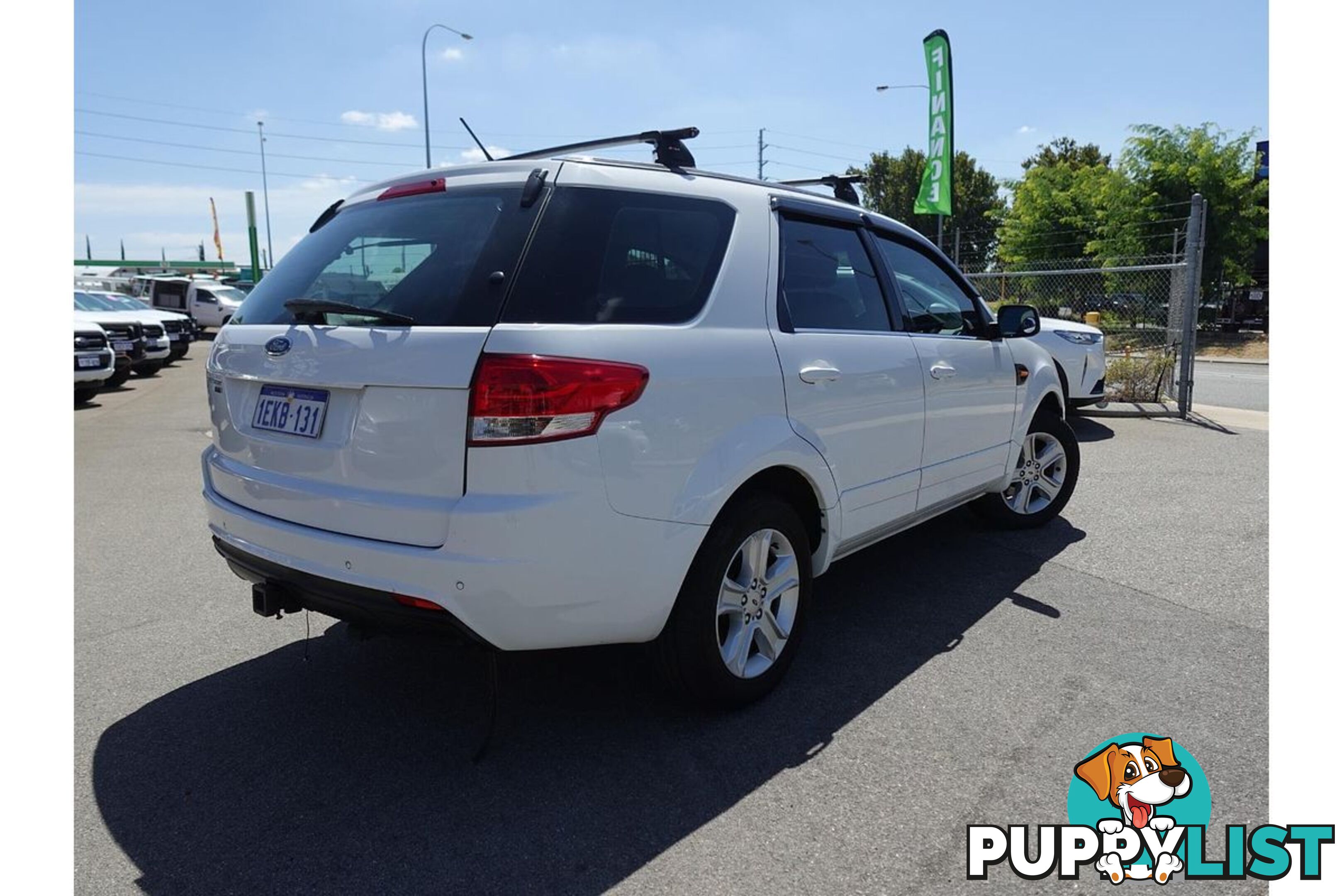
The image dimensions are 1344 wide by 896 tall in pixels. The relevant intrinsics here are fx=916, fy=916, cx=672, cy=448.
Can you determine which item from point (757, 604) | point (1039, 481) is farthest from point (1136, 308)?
point (757, 604)

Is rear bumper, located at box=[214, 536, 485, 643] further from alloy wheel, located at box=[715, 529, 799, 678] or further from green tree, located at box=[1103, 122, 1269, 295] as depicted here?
green tree, located at box=[1103, 122, 1269, 295]

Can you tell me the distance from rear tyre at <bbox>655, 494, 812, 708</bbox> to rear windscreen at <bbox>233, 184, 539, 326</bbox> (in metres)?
1.10

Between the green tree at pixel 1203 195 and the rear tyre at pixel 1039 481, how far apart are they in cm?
2578

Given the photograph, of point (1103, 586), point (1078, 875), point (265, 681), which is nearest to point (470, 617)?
point (265, 681)

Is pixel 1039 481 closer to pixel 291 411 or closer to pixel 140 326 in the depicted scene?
pixel 291 411

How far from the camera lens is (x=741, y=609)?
10.8ft

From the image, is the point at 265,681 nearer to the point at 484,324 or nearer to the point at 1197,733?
the point at 484,324

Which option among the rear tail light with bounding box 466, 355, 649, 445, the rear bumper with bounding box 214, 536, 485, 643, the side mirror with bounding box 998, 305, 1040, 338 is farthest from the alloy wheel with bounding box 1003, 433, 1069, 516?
the rear bumper with bounding box 214, 536, 485, 643

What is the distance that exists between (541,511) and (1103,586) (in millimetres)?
3421

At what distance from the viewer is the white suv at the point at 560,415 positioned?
2.62 m

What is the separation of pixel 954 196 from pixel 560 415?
54074mm

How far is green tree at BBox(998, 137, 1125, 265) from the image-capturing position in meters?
33.7

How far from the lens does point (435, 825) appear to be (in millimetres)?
2674

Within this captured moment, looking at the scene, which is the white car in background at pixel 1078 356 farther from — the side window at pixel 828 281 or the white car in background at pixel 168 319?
the white car in background at pixel 168 319
